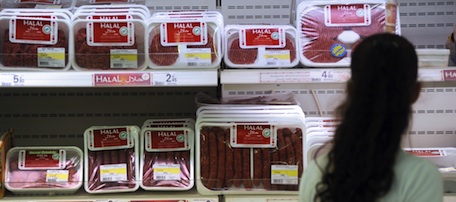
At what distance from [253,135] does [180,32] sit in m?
0.45

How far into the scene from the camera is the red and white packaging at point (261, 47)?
6.17ft

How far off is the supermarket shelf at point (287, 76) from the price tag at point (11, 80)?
68 centimetres

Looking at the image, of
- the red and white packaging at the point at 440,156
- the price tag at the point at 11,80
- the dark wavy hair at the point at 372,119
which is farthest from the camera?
the red and white packaging at the point at 440,156

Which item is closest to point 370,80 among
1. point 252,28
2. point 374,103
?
point 374,103

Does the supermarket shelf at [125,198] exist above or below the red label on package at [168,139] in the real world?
below

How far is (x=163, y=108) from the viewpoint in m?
2.38

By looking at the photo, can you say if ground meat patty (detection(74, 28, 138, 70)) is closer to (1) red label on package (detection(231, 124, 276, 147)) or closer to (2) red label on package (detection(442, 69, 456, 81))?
(1) red label on package (detection(231, 124, 276, 147))

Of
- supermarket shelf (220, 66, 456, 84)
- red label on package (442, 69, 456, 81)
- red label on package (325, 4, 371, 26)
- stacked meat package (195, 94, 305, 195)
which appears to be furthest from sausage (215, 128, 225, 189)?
red label on package (442, 69, 456, 81)

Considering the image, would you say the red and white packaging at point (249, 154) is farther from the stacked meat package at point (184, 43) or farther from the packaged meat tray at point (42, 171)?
the packaged meat tray at point (42, 171)

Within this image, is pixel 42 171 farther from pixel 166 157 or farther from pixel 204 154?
pixel 204 154

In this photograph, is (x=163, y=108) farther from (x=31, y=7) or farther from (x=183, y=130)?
(x=31, y=7)

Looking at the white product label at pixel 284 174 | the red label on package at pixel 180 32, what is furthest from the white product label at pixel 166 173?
the red label on package at pixel 180 32

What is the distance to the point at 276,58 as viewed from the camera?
6.17 feet

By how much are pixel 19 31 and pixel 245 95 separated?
38.7 inches
